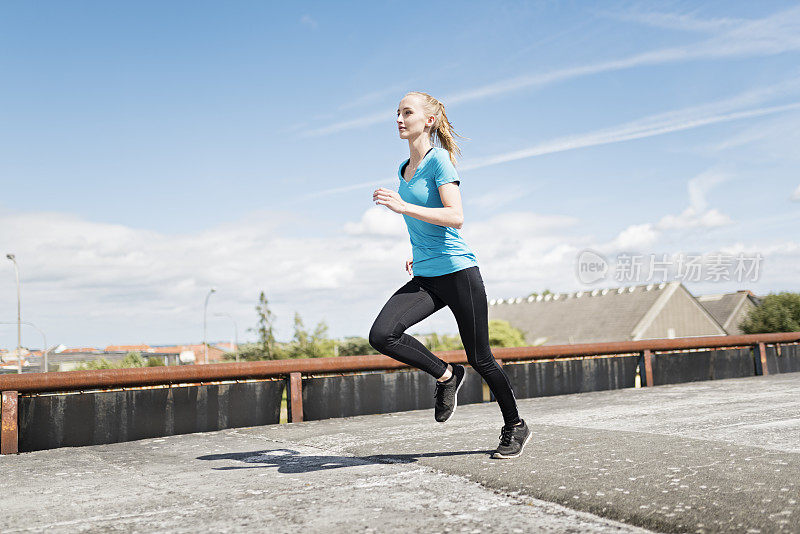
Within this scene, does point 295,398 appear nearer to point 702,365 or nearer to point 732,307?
point 702,365

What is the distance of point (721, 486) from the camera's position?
317cm

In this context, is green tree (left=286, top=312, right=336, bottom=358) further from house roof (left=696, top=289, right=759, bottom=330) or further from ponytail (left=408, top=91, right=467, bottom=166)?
house roof (left=696, top=289, right=759, bottom=330)

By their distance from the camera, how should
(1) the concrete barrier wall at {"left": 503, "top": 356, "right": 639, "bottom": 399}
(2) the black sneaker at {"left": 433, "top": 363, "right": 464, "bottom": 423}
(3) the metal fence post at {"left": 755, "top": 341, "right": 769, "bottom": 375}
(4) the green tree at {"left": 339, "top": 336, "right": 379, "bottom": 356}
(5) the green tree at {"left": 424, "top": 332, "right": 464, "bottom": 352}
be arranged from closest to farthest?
(2) the black sneaker at {"left": 433, "top": 363, "right": 464, "bottom": 423}, (1) the concrete barrier wall at {"left": 503, "top": 356, "right": 639, "bottom": 399}, (3) the metal fence post at {"left": 755, "top": 341, "right": 769, "bottom": 375}, (5) the green tree at {"left": 424, "top": 332, "right": 464, "bottom": 352}, (4) the green tree at {"left": 339, "top": 336, "right": 379, "bottom": 356}

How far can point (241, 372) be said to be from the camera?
6.62m

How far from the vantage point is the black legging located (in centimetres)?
406

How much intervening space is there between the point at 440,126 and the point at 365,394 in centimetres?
364

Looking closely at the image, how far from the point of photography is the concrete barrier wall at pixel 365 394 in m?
7.02

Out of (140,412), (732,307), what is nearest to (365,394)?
(140,412)

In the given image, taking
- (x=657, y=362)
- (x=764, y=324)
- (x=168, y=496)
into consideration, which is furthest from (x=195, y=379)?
(x=764, y=324)

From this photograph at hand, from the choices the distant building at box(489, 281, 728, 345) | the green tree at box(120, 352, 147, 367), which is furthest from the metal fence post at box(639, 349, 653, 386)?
the distant building at box(489, 281, 728, 345)

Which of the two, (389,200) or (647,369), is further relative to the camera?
(647,369)

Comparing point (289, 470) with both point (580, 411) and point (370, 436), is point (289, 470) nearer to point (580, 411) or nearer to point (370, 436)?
point (370, 436)

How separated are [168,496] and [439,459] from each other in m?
1.54

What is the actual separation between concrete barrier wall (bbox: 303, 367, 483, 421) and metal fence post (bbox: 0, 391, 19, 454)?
8.19ft
